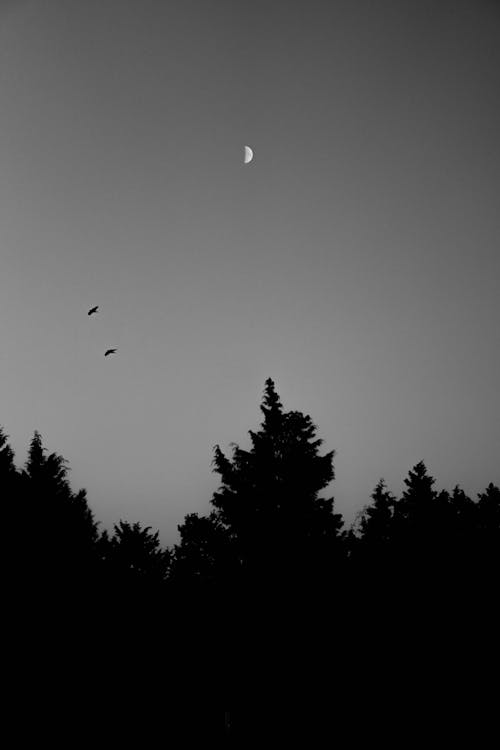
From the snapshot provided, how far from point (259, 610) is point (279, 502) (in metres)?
3.66

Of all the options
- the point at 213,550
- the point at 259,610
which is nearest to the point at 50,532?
the point at 213,550

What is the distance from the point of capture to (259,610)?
14438 millimetres

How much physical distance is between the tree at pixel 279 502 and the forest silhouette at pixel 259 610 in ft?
0.17

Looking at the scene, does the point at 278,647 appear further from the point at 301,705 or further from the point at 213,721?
the point at 213,721

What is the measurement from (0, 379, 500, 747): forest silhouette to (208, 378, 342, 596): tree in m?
0.05

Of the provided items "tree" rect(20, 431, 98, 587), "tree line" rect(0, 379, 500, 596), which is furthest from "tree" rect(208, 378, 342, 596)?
"tree" rect(20, 431, 98, 587)

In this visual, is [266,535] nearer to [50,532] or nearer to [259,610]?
[259,610]

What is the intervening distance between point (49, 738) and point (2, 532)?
6156mm

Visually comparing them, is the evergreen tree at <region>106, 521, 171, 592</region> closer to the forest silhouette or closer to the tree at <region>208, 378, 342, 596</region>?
the forest silhouette

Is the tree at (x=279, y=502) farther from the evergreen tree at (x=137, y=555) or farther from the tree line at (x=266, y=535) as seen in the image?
the evergreen tree at (x=137, y=555)

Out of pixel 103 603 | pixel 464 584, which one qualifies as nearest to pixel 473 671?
pixel 464 584

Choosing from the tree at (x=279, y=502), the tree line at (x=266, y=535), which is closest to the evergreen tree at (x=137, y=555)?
the tree line at (x=266, y=535)

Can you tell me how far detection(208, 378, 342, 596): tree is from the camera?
15.1m

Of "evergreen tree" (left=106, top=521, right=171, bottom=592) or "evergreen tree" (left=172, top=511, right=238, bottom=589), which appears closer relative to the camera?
"evergreen tree" (left=172, top=511, right=238, bottom=589)
